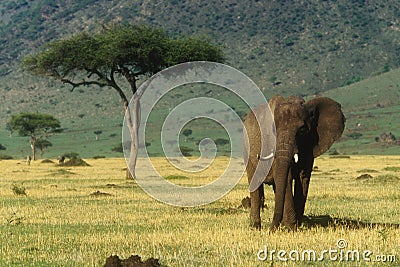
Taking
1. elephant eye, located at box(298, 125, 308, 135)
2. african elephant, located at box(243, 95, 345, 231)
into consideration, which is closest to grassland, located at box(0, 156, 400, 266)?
african elephant, located at box(243, 95, 345, 231)

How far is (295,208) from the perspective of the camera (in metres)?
16.8

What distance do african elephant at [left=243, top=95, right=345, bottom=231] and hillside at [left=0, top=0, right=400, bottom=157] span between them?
356 feet

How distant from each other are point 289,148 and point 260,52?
158 metres

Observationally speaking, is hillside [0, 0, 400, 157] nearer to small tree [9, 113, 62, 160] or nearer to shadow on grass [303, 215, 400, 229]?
small tree [9, 113, 62, 160]

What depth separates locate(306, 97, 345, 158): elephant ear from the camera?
17328 mm

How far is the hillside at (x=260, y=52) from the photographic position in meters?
146

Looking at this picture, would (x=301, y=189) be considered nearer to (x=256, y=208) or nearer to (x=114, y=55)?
(x=256, y=208)

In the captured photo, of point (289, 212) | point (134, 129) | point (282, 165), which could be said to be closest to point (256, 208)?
point (289, 212)

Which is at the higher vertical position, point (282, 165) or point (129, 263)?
point (282, 165)

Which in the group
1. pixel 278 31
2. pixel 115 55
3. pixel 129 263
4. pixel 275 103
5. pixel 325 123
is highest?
pixel 278 31

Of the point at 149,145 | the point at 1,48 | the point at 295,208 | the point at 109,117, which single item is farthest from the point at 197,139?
the point at 295,208

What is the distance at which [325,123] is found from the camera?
57.5 ft

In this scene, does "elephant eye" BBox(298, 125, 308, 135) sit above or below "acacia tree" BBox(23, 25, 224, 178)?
below

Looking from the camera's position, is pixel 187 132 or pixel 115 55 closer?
pixel 115 55
